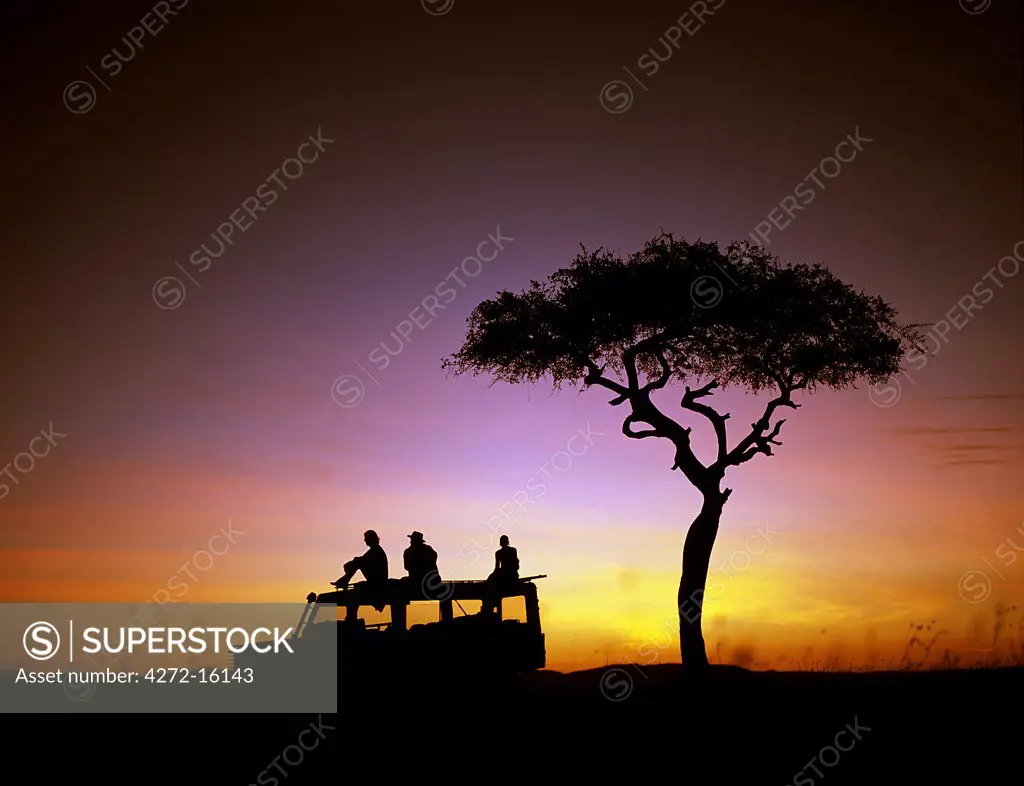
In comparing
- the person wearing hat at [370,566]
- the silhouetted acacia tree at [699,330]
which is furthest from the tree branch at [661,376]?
the person wearing hat at [370,566]

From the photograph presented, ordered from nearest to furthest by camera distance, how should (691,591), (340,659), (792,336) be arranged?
1. (340,659)
2. (691,591)
3. (792,336)

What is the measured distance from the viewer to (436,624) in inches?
902

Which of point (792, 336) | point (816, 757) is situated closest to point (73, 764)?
point (816, 757)

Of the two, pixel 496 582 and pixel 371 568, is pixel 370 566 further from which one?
pixel 496 582

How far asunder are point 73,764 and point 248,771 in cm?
376

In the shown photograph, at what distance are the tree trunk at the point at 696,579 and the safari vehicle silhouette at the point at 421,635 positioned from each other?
6072 mm

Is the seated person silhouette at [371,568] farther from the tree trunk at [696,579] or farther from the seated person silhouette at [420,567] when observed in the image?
the tree trunk at [696,579]

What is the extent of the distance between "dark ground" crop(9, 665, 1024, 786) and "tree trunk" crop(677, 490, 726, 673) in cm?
189

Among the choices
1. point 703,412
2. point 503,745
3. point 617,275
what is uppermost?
point 617,275

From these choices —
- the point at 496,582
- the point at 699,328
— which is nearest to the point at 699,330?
the point at 699,328

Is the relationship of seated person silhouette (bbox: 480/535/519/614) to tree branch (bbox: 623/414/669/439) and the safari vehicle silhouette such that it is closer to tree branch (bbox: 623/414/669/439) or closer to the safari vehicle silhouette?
the safari vehicle silhouette

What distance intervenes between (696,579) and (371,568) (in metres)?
10.6

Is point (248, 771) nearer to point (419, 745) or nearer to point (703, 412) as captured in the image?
point (419, 745)

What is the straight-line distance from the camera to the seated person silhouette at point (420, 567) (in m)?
23.5
